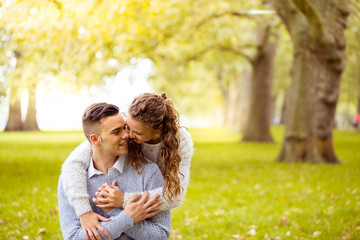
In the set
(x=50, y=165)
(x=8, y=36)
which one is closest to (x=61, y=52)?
(x=8, y=36)

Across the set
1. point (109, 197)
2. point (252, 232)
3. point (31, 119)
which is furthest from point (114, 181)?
point (31, 119)

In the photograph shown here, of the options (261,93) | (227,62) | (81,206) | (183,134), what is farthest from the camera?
(227,62)

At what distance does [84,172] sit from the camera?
331cm

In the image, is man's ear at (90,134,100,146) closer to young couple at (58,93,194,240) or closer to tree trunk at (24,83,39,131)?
young couple at (58,93,194,240)

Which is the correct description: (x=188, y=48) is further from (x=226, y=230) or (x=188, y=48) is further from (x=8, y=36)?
(x=226, y=230)

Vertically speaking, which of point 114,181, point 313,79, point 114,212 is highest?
point 313,79

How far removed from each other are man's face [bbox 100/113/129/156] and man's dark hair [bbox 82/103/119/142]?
0.12ft

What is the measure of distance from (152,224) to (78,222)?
1.97ft

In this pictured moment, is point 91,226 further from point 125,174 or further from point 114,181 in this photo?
point 125,174

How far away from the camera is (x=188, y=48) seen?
20.1 metres

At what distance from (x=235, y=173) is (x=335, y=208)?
426cm

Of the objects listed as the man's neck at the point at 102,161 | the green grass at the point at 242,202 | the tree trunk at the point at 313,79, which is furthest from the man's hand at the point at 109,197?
the tree trunk at the point at 313,79

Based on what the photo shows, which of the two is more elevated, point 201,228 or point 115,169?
point 115,169

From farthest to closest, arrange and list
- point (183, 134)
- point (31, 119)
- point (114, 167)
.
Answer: point (31, 119) → point (183, 134) → point (114, 167)
